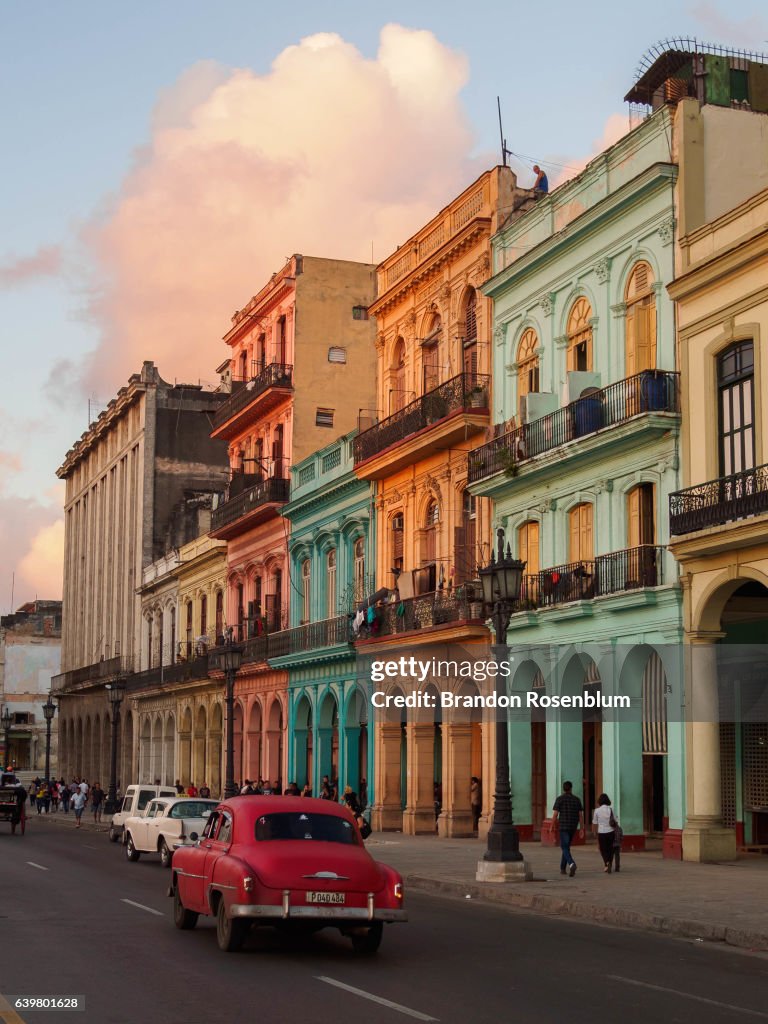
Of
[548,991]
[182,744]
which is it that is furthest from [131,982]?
[182,744]

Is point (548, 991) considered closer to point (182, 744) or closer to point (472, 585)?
point (472, 585)

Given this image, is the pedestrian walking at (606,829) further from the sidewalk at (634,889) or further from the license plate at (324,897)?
the license plate at (324,897)

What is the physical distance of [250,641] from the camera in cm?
5272

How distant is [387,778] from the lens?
1654 inches

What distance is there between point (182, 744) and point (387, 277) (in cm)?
2571

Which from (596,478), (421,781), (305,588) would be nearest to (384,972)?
(596,478)

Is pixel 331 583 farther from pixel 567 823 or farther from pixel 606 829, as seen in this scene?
pixel 567 823

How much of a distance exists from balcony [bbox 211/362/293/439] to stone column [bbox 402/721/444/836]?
15.3 metres

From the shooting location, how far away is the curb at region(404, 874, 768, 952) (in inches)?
638

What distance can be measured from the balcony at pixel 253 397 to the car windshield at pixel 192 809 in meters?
23.9

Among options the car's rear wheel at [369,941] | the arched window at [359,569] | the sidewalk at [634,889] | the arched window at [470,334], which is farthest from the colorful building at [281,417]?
the car's rear wheel at [369,941]

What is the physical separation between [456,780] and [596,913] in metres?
18.5

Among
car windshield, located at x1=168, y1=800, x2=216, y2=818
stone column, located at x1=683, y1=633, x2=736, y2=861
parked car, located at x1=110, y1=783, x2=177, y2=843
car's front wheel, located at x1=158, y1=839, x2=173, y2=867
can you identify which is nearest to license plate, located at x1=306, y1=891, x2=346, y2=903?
car's front wheel, located at x1=158, y1=839, x2=173, y2=867

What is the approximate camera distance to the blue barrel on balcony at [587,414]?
30.9 m
